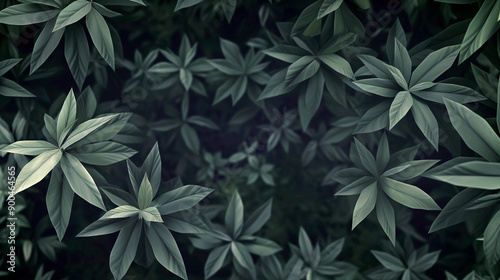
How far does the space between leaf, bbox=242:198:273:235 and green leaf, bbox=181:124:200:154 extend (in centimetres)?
27

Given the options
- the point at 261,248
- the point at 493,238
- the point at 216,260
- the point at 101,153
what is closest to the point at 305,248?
the point at 261,248

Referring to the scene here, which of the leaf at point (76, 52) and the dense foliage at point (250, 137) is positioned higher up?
the leaf at point (76, 52)

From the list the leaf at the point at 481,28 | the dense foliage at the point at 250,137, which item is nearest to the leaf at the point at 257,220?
the dense foliage at the point at 250,137

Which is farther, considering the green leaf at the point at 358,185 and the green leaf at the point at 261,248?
the green leaf at the point at 261,248

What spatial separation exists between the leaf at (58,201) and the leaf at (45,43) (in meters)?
0.25

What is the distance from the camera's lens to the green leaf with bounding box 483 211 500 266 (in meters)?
0.83

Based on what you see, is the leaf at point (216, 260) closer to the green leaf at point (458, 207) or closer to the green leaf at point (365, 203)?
the green leaf at point (365, 203)

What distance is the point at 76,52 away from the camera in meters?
0.98

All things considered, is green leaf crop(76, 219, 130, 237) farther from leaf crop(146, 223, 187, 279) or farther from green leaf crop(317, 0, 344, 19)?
green leaf crop(317, 0, 344, 19)

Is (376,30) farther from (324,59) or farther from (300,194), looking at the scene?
(300,194)

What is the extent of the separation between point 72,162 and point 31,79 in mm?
350

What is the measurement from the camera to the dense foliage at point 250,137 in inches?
35.4

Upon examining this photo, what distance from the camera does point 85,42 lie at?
98cm

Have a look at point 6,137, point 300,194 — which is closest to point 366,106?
point 300,194
